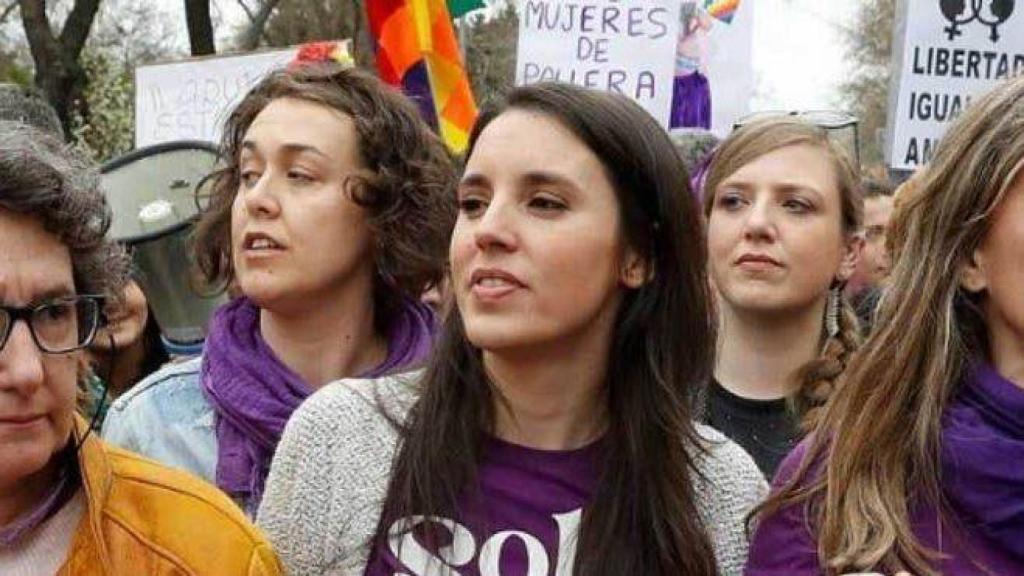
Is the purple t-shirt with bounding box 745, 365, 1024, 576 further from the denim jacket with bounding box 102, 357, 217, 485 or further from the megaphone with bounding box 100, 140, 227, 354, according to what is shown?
the megaphone with bounding box 100, 140, 227, 354

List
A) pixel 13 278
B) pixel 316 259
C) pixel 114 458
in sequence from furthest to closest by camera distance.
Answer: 1. pixel 316 259
2. pixel 114 458
3. pixel 13 278

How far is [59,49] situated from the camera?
16.4m

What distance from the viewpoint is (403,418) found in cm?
236

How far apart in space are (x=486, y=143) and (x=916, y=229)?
25.5 inches

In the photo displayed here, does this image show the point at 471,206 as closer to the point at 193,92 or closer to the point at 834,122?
the point at 834,122

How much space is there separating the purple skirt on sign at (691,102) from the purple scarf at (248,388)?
132 inches

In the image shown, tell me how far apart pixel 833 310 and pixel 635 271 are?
3.60ft

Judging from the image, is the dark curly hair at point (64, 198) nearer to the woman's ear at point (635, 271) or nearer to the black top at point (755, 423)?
the woman's ear at point (635, 271)

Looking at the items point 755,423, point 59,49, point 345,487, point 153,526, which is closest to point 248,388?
point 345,487

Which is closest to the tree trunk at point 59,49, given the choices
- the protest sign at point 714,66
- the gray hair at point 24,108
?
→ the protest sign at point 714,66

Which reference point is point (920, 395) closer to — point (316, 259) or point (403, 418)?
point (403, 418)

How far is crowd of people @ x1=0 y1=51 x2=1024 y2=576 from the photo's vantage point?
1.94 m

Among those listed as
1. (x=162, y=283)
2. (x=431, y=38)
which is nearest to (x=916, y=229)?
(x=162, y=283)

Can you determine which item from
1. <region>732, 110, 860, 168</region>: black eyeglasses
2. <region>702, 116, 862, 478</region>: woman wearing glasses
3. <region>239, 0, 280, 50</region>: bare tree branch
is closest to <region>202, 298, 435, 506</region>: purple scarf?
<region>702, 116, 862, 478</region>: woman wearing glasses
